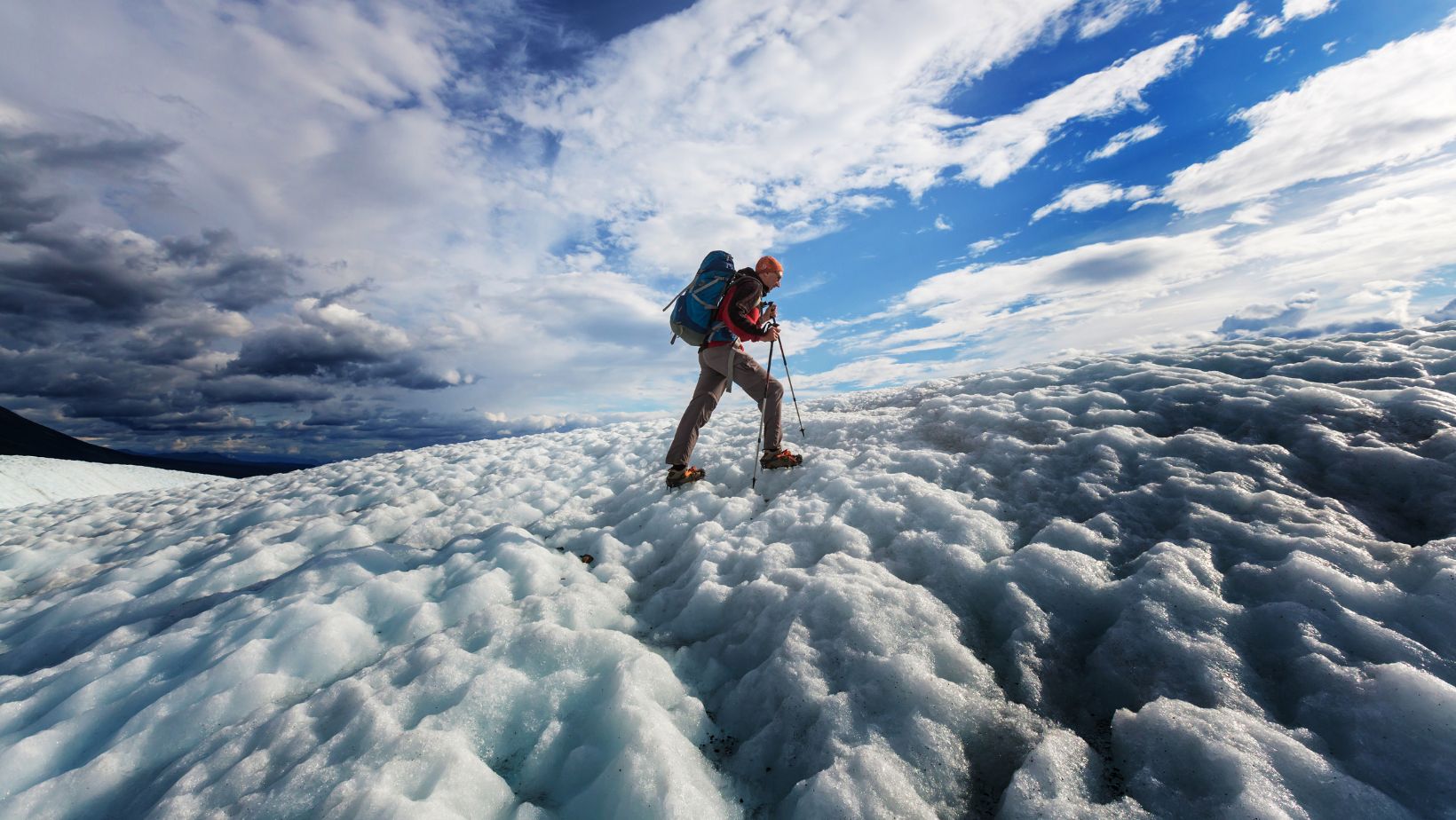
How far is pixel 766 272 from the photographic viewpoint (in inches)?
351

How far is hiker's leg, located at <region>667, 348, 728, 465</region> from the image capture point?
30.6ft

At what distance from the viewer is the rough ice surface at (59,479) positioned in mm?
26109

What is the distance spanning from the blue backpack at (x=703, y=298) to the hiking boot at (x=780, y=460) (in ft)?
7.66

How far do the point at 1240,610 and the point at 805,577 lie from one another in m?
3.45

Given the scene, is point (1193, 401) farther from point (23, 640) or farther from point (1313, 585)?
point (23, 640)

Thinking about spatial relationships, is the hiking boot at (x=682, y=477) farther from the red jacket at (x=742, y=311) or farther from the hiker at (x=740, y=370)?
the red jacket at (x=742, y=311)

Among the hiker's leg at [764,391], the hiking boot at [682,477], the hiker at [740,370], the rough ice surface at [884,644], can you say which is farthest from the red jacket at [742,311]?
the rough ice surface at [884,644]

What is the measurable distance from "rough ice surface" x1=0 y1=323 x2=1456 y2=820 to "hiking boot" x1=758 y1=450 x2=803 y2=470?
47cm

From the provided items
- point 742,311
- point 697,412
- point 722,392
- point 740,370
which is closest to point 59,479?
point 697,412

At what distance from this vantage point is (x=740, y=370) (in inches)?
360

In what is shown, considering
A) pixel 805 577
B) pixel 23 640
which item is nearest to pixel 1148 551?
pixel 805 577

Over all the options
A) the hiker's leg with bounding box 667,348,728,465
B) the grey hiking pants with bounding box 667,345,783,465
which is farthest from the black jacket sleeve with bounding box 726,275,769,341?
the hiker's leg with bounding box 667,348,728,465

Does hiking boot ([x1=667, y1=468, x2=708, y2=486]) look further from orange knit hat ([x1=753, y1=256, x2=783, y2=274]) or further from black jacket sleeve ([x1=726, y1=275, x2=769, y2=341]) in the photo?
orange knit hat ([x1=753, y1=256, x2=783, y2=274])

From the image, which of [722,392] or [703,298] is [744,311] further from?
[722,392]
